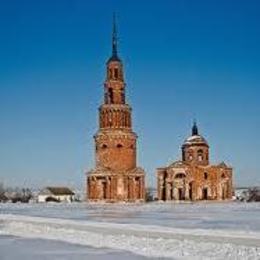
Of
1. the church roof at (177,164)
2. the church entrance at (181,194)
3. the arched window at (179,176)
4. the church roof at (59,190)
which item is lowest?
the church entrance at (181,194)

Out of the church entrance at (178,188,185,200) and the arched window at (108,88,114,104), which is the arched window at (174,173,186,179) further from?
the arched window at (108,88,114,104)

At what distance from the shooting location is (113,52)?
73.4 meters

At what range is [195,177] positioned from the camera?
235ft

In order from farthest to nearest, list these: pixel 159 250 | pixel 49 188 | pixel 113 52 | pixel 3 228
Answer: pixel 49 188
pixel 113 52
pixel 3 228
pixel 159 250

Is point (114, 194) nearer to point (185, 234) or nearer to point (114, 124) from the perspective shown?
point (114, 124)

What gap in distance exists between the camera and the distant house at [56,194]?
325 ft

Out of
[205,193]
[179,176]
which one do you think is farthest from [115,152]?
[205,193]

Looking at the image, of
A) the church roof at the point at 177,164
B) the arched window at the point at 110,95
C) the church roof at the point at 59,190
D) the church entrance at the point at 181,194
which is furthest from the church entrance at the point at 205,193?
the church roof at the point at 59,190

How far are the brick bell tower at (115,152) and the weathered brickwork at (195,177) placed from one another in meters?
3.62

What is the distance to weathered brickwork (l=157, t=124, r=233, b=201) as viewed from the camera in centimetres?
7119

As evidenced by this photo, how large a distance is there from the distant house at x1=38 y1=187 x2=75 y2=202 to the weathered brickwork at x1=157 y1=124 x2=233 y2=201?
30360mm

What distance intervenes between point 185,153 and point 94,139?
40.7ft

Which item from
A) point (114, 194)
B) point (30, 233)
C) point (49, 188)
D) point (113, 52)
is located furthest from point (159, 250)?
point (49, 188)

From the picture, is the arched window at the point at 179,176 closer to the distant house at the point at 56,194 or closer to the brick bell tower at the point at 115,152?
the brick bell tower at the point at 115,152
